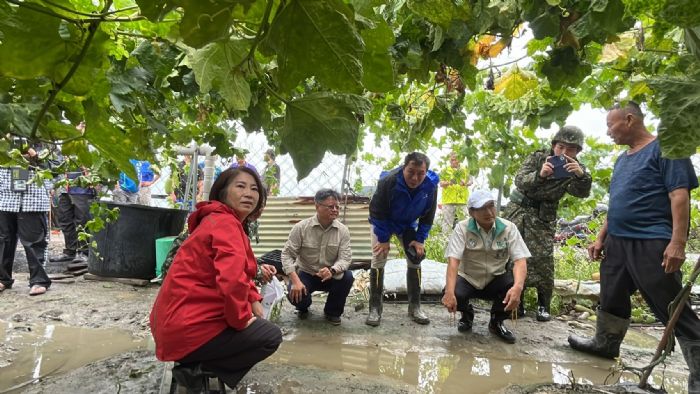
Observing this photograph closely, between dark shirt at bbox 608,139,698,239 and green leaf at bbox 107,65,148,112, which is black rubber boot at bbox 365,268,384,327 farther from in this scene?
green leaf at bbox 107,65,148,112

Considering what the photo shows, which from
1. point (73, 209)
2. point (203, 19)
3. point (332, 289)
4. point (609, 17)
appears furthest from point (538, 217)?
point (73, 209)

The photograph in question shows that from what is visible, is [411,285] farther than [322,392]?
Yes

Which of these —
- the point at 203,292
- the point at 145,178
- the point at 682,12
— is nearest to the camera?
the point at 682,12

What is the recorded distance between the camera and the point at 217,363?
2014 mm

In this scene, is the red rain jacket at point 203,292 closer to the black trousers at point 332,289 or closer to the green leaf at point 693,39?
the green leaf at point 693,39

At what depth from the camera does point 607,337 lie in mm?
2961

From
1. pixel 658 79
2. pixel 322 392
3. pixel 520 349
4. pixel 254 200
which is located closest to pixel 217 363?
pixel 322 392

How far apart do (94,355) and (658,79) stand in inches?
129

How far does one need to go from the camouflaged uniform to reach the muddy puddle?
3202 mm

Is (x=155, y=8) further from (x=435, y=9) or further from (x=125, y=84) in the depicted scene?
(x=125, y=84)

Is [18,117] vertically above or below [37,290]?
above

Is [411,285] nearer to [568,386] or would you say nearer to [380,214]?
[380,214]

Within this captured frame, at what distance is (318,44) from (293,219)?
19.7 feet

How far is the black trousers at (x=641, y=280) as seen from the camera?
2.32 meters
